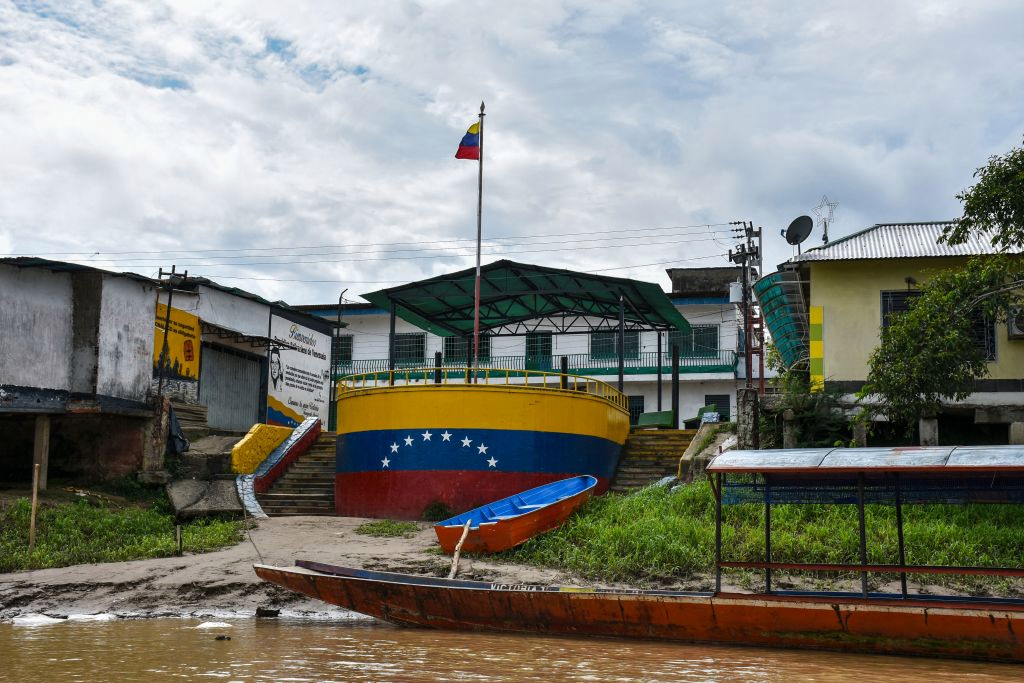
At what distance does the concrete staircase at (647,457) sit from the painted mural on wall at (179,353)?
10878 mm

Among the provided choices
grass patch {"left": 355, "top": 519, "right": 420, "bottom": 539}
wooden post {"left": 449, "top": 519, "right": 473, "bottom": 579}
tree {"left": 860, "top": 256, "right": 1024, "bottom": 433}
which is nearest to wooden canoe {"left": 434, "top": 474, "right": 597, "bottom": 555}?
wooden post {"left": 449, "top": 519, "right": 473, "bottom": 579}

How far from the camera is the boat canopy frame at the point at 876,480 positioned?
11641 mm

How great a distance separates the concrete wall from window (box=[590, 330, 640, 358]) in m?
21.1

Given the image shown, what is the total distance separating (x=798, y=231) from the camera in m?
21.7

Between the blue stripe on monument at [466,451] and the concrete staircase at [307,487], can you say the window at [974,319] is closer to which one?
the blue stripe on monument at [466,451]

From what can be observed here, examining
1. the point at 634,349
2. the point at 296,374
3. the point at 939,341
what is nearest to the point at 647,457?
the point at 939,341

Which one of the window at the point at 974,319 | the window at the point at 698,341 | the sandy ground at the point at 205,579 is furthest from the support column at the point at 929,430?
the window at the point at 698,341

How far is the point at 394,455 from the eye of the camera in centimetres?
2059

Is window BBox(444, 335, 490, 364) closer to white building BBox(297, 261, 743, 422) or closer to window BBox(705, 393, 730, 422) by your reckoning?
white building BBox(297, 261, 743, 422)

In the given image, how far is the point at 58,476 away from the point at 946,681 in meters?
17.3

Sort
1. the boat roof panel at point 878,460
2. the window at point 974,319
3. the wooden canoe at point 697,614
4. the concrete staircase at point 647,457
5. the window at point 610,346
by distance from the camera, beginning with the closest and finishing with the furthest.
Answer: the wooden canoe at point 697,614
the boat roof panel at point 878,460
the window at point 974,319
the concrete staircase at point 647,457
the window at point 610,346

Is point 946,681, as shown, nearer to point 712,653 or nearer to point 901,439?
point 712,653

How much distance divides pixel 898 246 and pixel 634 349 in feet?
70.5

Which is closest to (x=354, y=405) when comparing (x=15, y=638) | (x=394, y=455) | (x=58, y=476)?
(x=394, y=455)
